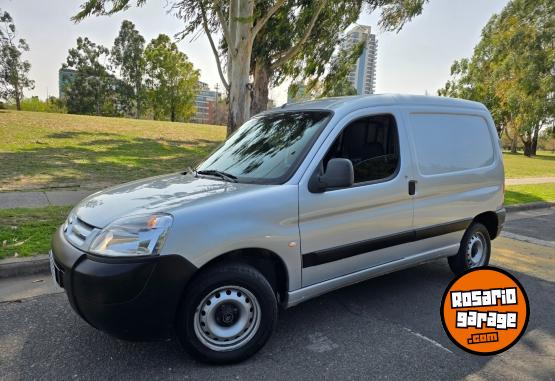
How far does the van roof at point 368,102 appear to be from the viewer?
3716 millimetres

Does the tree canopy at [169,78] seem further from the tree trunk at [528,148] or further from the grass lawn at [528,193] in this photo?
the grass lawn at [528,193]

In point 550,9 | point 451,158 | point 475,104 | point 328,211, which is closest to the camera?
point 328,211

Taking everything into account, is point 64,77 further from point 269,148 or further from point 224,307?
point 224,307

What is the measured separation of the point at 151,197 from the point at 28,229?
3.35 metres

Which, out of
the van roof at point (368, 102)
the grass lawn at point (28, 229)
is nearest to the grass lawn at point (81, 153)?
the grass lawn at point (28, 229)

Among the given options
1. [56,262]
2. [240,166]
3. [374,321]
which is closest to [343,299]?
[374,321]

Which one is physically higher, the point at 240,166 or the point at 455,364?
the point at 240,166

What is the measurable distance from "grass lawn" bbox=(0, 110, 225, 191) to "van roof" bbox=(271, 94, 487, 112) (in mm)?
6500

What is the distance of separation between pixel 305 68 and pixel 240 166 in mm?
15422

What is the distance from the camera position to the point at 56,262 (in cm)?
293

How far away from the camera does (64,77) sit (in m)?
63.1

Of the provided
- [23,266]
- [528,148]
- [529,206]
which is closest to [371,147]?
[23,266]

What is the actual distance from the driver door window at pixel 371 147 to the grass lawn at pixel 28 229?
3.61m

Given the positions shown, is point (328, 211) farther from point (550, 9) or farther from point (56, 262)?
point (550, 9)
